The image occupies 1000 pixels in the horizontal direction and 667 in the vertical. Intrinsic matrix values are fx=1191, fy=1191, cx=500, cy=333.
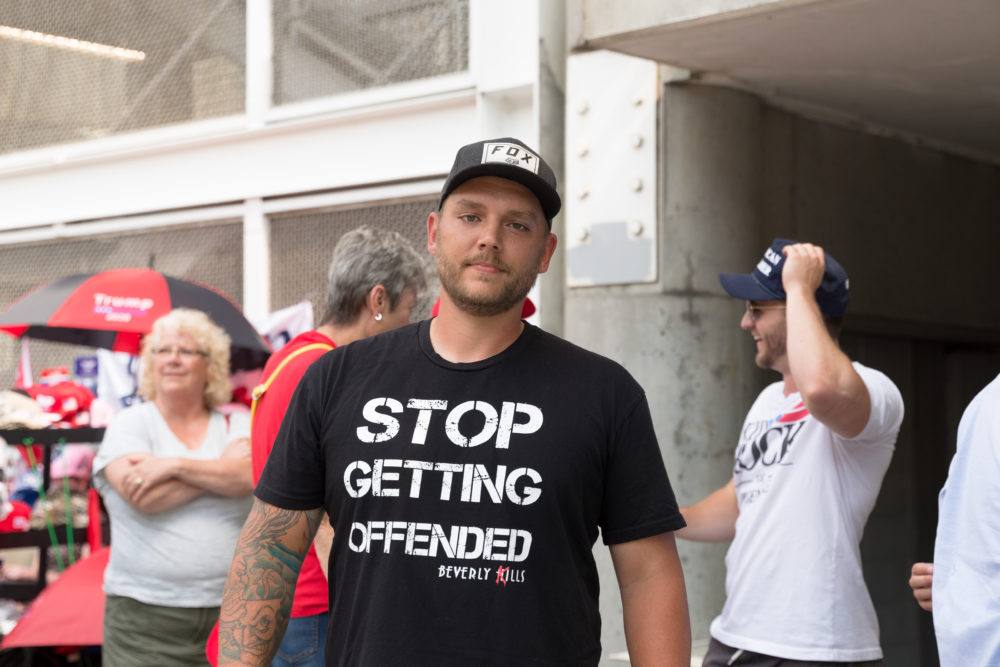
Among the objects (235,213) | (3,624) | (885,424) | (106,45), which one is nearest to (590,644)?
(885,424)

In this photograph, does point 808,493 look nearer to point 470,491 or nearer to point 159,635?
point 470,491

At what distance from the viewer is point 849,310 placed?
6.24 meters

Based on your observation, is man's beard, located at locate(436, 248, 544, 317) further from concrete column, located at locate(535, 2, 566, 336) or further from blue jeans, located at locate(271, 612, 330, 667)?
concrete column, located at locate(535, 2, 566, 336)

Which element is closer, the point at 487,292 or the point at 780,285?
the point at 487,292

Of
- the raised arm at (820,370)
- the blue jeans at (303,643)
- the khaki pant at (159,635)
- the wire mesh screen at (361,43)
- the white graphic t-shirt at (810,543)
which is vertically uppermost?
the wire mesh screen at (361,43)

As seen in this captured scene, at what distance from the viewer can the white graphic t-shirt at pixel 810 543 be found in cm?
363

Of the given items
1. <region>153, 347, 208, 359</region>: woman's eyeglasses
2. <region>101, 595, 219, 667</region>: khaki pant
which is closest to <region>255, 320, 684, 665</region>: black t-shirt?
<region>101, 595, 219, 667</region>: khaki pant

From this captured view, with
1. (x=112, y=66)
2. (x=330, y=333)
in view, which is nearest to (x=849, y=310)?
(x=330, y=333)

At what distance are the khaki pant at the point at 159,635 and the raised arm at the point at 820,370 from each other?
8.27ft

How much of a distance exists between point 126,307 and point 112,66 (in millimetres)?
3209

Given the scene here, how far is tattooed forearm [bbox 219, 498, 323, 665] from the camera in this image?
2.53 metres

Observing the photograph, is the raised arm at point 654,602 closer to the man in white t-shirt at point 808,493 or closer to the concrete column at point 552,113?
the man in white t-shirt at point 808,493

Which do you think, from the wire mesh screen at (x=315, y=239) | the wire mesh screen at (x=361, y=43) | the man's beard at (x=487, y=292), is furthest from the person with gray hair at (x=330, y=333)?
the wire mesh screen at (x=361, y=43)

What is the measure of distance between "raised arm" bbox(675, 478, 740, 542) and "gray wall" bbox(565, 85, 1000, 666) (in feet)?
2.77
